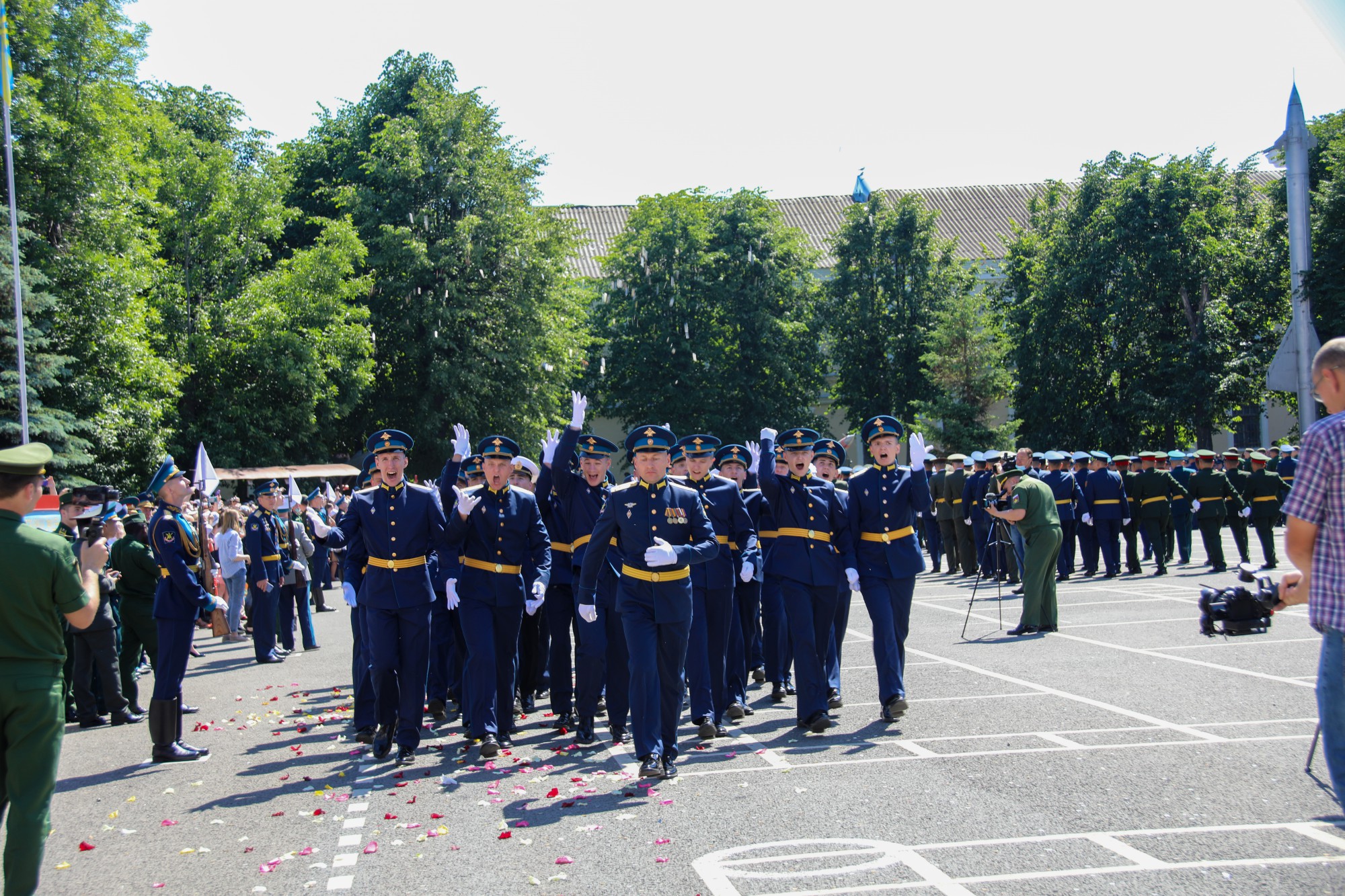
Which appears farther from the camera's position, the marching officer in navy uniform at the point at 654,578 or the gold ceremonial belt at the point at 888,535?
the gold ceremonial belt at the point at 888,535

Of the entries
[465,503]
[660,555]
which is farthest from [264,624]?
[660,555]

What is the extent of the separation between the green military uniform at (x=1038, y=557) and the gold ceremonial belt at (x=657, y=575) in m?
6.92

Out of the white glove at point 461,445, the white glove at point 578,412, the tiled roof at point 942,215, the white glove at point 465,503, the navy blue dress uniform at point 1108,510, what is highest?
the tiled roof at point 942,215

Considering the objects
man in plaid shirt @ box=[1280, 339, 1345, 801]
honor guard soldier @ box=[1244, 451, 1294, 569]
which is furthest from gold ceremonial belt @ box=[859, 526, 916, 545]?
honor guard soldier @ box=[1244, 451, 1294, 569]

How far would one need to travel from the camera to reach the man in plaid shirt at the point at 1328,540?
Result: 170 inches

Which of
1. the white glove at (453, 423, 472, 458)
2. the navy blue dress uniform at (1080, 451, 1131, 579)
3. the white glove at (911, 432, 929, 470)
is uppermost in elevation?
the white glove at (453, 423, 472, 458)

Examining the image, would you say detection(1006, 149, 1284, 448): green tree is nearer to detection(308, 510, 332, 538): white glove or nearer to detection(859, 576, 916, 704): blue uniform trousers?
detection(859, 576, 916, 704): blue uniform trousers

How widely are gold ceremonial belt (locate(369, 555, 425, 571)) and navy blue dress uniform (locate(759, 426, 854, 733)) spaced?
265 centimetres

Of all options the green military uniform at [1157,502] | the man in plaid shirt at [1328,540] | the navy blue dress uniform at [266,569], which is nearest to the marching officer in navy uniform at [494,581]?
the man in plaid shirt at [1328,540]

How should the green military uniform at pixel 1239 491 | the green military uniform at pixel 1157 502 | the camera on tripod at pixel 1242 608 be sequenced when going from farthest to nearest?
1. the green military uniform at pixel 1157 502
2. the green military uniform at pixel 1239 491
3. the camera on tripod at pixel 1242 608

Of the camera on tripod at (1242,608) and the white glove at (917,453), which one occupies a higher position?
the white glove at (917,453)

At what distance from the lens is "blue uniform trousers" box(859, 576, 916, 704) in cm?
881

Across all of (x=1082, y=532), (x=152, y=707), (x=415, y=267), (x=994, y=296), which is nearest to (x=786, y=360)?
(x=994, y=296)

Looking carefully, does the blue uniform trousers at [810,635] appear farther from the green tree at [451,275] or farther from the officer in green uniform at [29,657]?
the green tree at [451,275]
